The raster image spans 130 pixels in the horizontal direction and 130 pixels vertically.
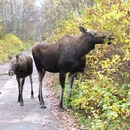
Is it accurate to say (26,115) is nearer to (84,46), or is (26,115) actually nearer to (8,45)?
(84,46)

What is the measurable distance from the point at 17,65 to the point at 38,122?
313 centimetres

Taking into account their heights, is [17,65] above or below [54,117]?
above

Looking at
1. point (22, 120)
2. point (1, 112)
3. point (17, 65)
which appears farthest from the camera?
point (17, 65)

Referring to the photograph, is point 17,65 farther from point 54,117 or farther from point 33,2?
point 33,2

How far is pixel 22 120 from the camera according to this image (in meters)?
9.57

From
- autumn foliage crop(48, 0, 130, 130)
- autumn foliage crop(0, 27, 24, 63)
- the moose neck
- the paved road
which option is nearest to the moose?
the paved road

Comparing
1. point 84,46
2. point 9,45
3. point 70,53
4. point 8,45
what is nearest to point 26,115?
point 70,53

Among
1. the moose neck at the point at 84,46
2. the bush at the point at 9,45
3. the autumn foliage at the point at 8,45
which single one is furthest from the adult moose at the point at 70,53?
the bush at the point at 9,45

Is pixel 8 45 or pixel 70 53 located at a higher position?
pixel 70 53

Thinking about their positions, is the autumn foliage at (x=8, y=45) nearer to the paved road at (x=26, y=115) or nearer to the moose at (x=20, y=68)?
the moose at (x=20, y=68)

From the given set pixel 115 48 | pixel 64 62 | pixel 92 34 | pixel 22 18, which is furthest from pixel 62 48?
pixel 22 18

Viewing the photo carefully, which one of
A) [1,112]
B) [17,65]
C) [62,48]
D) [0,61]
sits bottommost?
[0,61]

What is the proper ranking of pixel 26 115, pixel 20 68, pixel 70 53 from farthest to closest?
pixel 20 68, pixel 26 115, pixel 70 53

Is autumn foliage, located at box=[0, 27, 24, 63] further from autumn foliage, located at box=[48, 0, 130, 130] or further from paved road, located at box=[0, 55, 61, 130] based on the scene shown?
autumn foliage, located at box=[48, 0, 130, 130]
